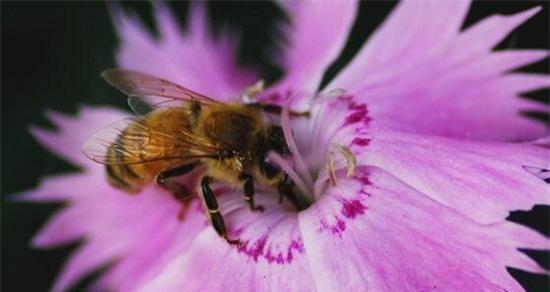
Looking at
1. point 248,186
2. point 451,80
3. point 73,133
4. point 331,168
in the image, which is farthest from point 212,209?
point 73,133

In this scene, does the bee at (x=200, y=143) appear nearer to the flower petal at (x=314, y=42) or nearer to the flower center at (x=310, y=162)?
the flower center at (x=310, y=162)

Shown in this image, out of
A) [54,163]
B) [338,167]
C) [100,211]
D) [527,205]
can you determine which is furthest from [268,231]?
[54,163]

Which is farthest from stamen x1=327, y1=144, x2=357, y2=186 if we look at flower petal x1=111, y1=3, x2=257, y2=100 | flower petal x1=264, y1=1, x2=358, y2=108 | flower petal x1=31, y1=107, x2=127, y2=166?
flower petal x1=31, y1=107, x2=127, y2=166

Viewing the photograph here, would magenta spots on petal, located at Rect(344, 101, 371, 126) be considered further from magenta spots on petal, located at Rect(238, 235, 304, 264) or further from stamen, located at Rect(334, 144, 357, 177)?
magenta spots on petal, located at Rect(238, 235, 304, 264)

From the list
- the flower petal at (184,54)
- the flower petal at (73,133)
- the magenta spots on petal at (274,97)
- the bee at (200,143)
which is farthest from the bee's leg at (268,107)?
the flower petal at (73,133)

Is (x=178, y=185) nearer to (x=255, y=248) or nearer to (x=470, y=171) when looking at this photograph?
(x=255, y=248)

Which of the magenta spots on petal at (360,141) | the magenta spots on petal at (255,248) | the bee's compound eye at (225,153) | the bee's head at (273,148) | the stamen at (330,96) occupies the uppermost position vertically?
the stamen at (330,96)
